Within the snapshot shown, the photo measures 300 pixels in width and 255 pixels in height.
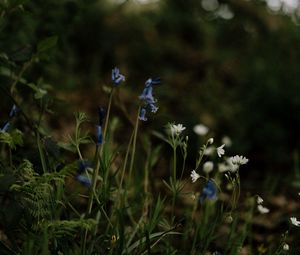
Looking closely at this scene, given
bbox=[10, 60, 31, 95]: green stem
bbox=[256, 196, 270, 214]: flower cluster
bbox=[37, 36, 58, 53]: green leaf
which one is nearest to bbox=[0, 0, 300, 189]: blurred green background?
bbox=[10, 60, 31, 95]: green stem

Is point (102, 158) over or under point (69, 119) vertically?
over

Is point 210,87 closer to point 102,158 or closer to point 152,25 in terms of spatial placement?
point 152,25

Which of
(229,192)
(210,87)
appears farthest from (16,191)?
(210,87)

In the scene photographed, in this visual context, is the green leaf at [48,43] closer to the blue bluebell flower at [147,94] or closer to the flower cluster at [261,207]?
the blue bluebell flower at [147,94]

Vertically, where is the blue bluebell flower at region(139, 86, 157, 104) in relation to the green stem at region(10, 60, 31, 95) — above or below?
above

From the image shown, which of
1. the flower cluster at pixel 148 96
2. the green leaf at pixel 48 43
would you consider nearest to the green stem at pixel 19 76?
the green leaf at pixel 48 43

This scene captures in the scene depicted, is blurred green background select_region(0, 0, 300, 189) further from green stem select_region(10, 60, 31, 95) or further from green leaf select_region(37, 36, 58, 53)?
green leaf select_region(37, 36, 58, 53)

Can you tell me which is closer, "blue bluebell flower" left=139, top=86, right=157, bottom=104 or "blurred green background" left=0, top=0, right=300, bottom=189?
"blue bluebell flower" left=139, top=86, right=157, bottom=104

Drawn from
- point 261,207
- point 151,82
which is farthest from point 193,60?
point 151,82

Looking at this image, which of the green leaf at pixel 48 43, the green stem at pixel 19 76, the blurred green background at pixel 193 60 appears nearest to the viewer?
the green leaf at pixel 48 43
